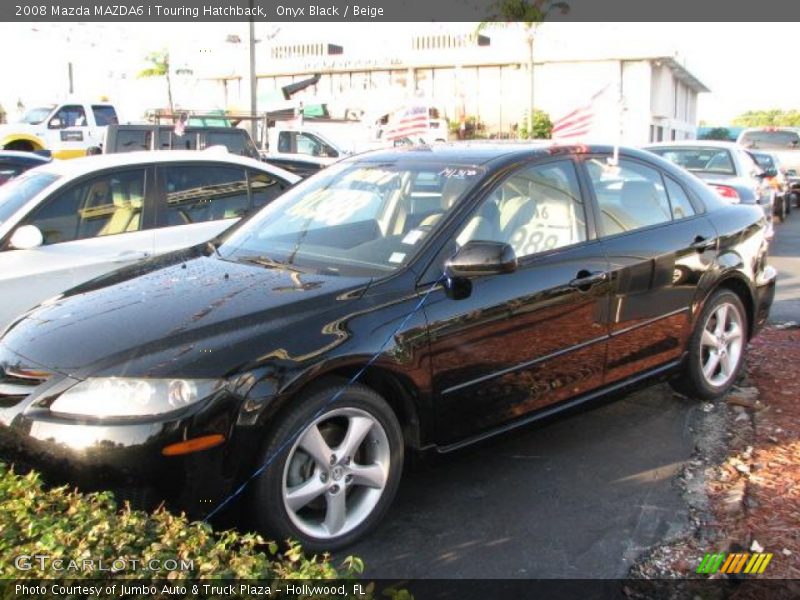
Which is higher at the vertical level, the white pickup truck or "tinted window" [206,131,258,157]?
the white pickup truck

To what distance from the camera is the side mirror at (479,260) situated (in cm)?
368

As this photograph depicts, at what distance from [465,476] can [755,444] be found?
1.71 metres

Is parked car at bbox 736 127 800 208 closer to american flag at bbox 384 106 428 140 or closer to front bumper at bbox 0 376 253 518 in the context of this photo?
american flag at bbox 384 106 428 140

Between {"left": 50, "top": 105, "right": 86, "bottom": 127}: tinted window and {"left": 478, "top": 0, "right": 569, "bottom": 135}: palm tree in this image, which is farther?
{"left": 478, "top": 0, "right": 569, "bottom": 135}: palm tree

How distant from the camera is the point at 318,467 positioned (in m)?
3.36

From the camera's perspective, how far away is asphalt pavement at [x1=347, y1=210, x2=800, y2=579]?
3.41 metres

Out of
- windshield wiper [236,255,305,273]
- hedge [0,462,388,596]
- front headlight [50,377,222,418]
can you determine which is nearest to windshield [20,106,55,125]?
windshield wiper [236,255,305,273]

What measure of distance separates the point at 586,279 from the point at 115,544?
2.79 meters

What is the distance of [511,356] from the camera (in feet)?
12.9

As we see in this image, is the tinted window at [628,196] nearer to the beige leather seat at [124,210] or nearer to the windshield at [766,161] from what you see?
the beige leather seat at [124,210]

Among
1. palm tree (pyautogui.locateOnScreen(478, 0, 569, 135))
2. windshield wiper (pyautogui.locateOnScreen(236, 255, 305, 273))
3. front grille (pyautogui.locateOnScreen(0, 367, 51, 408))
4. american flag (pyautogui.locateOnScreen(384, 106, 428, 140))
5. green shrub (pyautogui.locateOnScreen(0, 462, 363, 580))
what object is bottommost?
green shrub (pyautogui.locateOnScreen(0, 462, 363, 580))

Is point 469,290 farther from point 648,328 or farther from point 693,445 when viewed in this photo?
point 693,445

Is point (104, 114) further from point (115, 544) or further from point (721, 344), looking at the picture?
point (115, 544)

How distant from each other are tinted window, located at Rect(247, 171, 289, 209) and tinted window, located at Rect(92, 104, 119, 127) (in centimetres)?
1682
